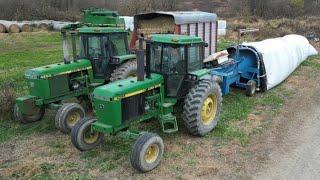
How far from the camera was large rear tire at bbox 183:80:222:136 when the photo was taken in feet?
27.8

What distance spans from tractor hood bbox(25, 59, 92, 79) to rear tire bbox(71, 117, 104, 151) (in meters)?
2.16

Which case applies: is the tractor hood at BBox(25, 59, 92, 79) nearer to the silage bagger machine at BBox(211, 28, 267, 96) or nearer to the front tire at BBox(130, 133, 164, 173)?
the front tire at BBox(130, 133, 164, 173)

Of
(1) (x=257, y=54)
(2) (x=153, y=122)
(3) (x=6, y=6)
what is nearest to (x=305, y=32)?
(1) (x=257, y=54)

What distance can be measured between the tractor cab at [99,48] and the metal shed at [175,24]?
2528 millimetres

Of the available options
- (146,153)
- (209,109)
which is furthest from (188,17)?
(146,153)

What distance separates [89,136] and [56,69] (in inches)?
94.2

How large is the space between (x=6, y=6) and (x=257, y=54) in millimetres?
26264

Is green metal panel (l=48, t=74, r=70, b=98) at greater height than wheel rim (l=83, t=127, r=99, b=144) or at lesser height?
greater

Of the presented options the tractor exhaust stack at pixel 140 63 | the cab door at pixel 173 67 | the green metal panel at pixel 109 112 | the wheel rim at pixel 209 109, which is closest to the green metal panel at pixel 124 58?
the cab door at pixel 173 67

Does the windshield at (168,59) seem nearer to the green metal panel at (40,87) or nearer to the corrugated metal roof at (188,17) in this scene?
the green metal panel at (40,87)

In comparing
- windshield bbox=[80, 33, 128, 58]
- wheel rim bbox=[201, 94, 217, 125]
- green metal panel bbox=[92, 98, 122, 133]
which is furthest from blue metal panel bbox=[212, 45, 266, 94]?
green metal panel bbox=[92, 98, 122, 133]

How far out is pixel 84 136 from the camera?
8047 millimetres

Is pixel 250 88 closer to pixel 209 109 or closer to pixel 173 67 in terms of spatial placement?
pixel 209 109

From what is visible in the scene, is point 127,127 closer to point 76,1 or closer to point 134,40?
point 134,40
